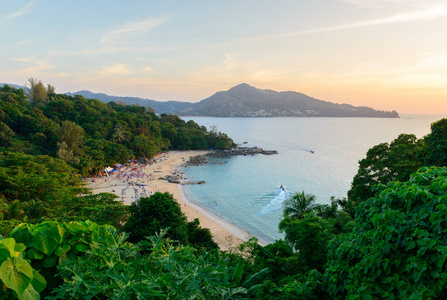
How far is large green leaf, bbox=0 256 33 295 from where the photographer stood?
8.92 feet

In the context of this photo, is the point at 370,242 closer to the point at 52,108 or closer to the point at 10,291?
the point at 10,291

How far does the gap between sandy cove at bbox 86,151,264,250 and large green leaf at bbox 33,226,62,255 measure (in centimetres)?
1561

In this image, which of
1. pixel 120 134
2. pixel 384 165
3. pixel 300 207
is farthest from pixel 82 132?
pixel 384 165

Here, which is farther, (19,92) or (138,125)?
(138,125)

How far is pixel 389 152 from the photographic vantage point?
1966cm

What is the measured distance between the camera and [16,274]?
286cm

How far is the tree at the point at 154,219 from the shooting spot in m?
13.9

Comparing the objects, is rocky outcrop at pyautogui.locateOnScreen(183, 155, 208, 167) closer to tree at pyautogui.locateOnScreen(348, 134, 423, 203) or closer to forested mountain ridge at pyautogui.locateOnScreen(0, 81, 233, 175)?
forested mountain ridge at pyautogui.locateOnScreen(0, 81, 233, 175)

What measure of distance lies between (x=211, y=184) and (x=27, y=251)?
129 feet

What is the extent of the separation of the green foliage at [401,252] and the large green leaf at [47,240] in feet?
14.7

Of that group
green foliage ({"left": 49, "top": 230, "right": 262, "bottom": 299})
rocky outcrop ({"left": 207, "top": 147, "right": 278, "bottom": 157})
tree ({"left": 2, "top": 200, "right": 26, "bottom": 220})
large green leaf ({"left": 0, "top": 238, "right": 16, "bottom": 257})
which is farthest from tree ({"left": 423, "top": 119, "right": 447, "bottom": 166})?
rocky outcrop ({"left": 207, "top": 147, "right": 278, "bottom": 157})

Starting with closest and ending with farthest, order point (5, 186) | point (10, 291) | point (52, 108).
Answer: point (10, 291) → point (5, 186) → point (52, 108)

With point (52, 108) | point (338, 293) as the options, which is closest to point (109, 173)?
point (52, 108)

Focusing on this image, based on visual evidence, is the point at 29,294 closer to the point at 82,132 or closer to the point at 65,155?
the point at 65,155
